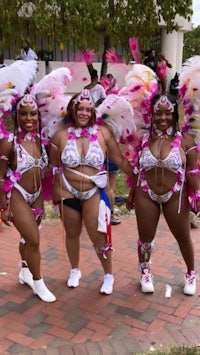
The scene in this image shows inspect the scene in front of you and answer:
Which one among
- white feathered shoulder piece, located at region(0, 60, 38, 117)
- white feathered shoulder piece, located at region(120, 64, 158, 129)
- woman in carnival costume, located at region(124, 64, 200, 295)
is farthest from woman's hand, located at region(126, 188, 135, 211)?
white feathered shoulder piece, located at region(0, 60, 38, 117)

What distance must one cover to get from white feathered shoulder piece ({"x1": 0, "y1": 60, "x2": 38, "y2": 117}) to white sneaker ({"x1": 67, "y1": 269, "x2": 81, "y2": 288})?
5.35 feet

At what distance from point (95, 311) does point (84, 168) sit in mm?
1225

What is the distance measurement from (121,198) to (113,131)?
2830 millimetres

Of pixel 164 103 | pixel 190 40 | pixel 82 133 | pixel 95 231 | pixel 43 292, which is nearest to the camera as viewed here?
pixel 164 103

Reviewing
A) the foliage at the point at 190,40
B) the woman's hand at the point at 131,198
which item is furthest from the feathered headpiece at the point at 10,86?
the foliage at the point at 190,40

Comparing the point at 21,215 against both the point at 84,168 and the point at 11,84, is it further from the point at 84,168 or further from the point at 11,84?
Answer: the point at 11,84

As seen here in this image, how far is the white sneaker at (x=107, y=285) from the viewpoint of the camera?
3.47 m

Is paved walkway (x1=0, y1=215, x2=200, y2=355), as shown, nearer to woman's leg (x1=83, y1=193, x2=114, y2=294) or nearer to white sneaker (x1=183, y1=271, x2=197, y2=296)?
white sneaker (x1=183, y1=271, x2=197, y2=296)

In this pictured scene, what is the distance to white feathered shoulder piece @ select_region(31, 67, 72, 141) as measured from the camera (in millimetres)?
3162

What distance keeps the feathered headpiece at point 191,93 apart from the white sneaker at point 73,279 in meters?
1.68

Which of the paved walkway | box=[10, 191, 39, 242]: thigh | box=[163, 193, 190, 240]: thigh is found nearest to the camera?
the paved walkway

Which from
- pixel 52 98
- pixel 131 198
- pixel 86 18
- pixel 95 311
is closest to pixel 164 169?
pixel 131 198

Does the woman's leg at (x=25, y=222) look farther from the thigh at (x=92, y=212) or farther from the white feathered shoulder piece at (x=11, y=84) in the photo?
the white feathered shoulder piece at (x=11, y=84)

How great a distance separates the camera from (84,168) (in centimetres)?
315
